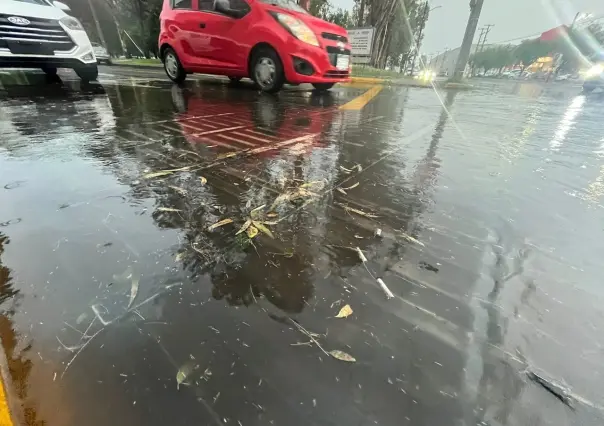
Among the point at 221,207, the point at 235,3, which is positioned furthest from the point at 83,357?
the point at 235,3

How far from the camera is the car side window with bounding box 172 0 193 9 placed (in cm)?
621

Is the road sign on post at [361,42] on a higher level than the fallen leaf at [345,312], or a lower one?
higher

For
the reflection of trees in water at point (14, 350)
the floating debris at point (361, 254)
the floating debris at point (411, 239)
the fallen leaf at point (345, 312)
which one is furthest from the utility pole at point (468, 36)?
the reflection of trees in water at point (14, 350)

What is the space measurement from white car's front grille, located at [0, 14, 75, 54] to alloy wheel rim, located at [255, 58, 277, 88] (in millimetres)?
3139

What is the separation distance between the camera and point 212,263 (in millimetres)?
1304

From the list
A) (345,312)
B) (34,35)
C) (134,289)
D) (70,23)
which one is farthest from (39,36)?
(345,312)

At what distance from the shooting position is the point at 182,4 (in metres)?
6.39

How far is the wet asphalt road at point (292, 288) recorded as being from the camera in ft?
2.77

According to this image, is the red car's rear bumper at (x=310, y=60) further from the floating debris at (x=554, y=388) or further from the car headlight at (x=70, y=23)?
the floating debris at (x=554, y=388)

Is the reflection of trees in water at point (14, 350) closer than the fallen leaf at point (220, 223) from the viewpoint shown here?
Yes

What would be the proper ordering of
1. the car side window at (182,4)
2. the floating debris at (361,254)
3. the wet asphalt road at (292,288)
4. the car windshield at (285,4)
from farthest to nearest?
the car side window at (182,4)
the car windshield at (285,4)
the floating debris at (361,254)
the wet asphalt road at (292,288)

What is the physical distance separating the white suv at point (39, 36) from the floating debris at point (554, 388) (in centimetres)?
690

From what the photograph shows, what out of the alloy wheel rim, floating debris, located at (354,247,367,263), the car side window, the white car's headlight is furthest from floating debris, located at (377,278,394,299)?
the white car's headlight

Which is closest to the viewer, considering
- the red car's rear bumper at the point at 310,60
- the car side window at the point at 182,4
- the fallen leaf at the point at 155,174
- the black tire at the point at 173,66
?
the fallen leaf at the point at 155,174
